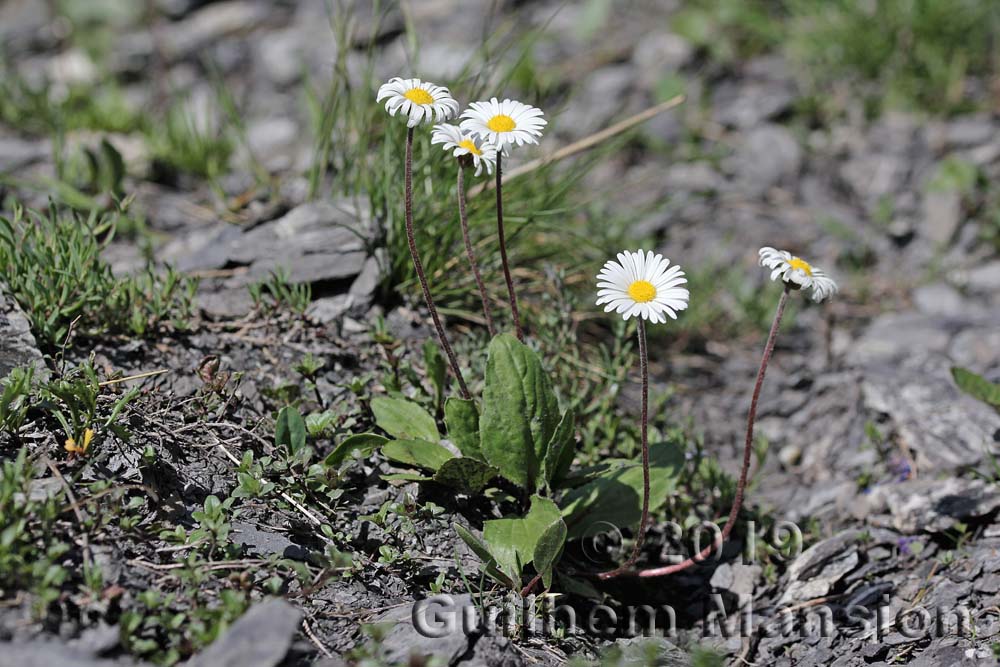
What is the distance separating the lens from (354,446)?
2572 millimetres

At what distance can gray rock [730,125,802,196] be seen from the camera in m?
4.88

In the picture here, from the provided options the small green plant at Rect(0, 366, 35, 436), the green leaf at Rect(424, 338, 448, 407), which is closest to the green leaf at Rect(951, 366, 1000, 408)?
the green leaf at Rect(424, 338, 448, 407)

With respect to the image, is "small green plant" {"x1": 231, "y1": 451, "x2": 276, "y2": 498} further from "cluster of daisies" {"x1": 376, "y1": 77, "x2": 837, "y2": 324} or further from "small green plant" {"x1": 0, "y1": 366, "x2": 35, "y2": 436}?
"cluster of daisies" {"x1": 376, "y1": 77, "x2": 837, "y2": 324}

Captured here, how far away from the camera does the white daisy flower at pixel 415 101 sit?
222cm

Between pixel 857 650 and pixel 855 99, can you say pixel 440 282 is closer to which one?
pixel 857 650

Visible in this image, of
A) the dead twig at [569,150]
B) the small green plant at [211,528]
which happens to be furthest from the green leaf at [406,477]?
the dead twig at [569,150]

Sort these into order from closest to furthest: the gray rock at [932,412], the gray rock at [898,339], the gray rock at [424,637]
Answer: the gray rock at [424,637] < the gray rock at [932,412] < the gray rock at [898,339]

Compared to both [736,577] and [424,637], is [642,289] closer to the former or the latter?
[424,637]

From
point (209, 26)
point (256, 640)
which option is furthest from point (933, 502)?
point (209, 26)

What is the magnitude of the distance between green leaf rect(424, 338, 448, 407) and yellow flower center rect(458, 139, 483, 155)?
711mm

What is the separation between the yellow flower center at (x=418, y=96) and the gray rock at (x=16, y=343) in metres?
1.31

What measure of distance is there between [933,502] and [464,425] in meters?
1.56

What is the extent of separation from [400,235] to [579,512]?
1234 millimetres

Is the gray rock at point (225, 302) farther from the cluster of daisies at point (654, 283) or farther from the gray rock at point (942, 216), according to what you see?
the gray rock at point (942, 216)
